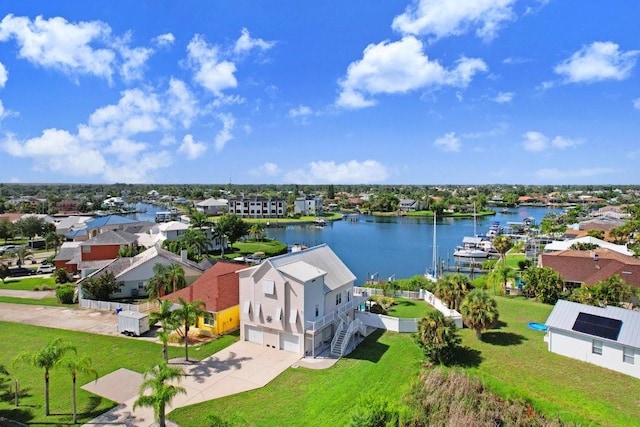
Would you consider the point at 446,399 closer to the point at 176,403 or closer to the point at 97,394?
the point at 176,403

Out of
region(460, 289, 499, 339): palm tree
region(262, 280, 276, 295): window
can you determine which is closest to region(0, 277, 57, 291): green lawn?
region(262, 280, 276, 295): window

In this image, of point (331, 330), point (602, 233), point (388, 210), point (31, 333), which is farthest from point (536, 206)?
point (31, 333)

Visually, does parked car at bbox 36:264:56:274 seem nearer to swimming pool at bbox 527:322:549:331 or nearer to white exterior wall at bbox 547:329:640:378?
swimming pool at bbox 527:322:549:331

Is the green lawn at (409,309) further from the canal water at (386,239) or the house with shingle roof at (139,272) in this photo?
the house with shingle roof at (139,272)

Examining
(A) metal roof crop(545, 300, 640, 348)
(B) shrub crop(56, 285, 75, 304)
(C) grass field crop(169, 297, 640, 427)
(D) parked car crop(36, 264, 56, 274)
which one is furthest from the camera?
(D) parked car crop(36, 264, 56, 274)

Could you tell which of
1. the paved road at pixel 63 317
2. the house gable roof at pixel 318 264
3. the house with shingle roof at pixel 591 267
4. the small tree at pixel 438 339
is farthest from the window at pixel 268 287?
the house with shingle roof at pixel 591 267

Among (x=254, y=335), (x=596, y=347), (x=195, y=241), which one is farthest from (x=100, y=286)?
(x=596, y=347)
